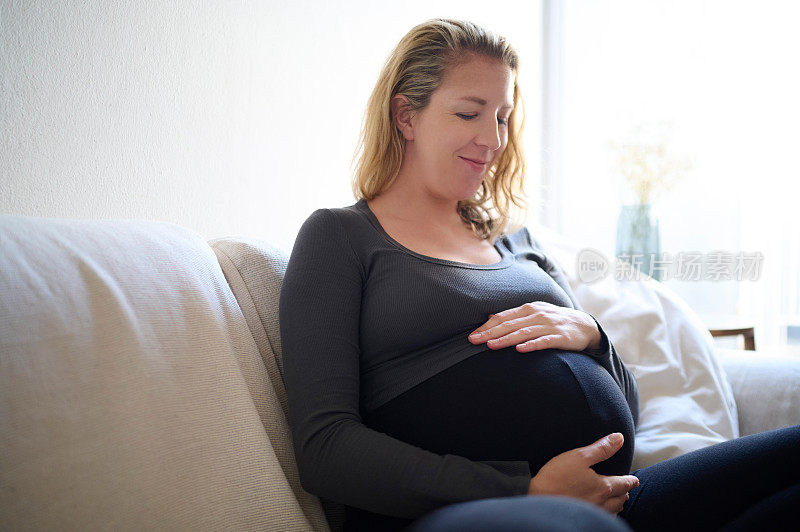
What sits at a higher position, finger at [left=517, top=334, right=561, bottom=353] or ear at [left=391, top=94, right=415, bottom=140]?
ear at [left=391, top=94, right=415, bottom=140]

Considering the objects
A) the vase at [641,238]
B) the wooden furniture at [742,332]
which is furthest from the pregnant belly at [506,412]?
the vase at [641,238]

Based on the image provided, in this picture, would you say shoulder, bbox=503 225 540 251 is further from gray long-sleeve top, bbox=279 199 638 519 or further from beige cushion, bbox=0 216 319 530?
beige cushion, bbox=0 216 319 530

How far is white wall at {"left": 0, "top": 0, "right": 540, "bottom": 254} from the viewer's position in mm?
1033

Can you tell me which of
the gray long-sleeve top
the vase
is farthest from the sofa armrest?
the vase

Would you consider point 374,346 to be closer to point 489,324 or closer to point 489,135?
point 489,324

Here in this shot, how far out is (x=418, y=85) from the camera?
4.01 feet

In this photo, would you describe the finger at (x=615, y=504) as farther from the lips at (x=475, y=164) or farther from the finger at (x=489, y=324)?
the lips at (x=475, y=164)

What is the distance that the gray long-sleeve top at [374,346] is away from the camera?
0.85 m

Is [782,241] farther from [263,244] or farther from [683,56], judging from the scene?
[263,244]

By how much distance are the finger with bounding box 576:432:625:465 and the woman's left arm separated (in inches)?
6.2

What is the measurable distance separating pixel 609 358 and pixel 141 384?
766 mm

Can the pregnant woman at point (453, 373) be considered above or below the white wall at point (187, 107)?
below

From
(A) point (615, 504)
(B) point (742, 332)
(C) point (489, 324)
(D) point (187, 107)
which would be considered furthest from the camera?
(B) point (742, 332)

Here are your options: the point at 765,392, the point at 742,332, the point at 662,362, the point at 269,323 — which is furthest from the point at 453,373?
the point at 742,332
